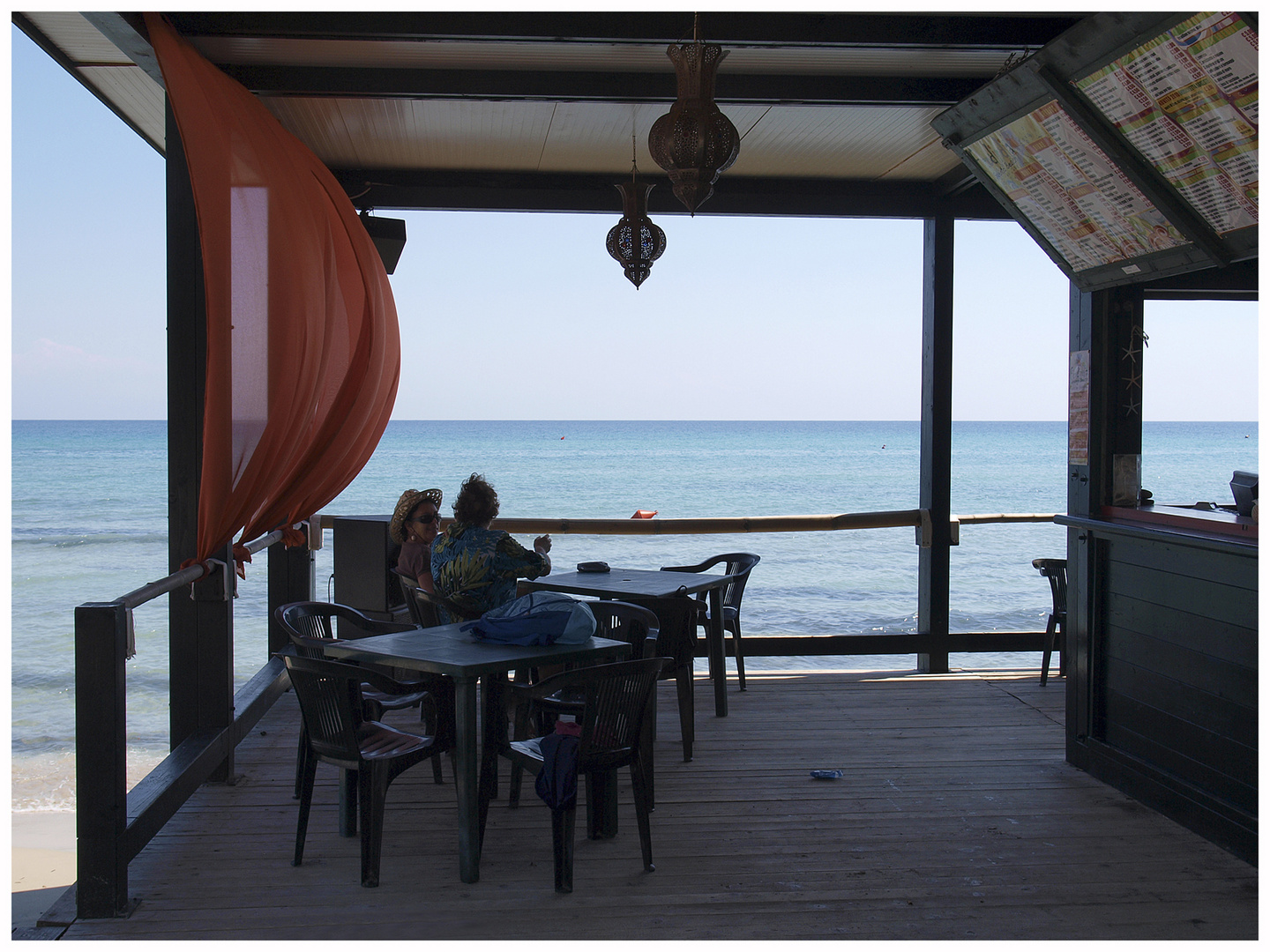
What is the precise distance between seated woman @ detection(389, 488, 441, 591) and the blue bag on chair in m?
1.31

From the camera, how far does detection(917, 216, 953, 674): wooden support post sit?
5.67 m

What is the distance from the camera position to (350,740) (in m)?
2.86

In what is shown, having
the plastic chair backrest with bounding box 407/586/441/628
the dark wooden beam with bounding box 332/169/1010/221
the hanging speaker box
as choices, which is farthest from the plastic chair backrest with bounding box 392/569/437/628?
the dark wooden beam with bounding box 332/169/1010/221

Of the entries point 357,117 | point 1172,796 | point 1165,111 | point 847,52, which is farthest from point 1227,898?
point 357,117

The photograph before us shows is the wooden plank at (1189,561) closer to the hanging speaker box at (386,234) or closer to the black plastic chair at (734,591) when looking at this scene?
the black plastic chair at (734,591)

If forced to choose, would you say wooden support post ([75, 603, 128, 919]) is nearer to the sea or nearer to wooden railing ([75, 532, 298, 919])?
wooden railing ([75, 532, 298, 919])

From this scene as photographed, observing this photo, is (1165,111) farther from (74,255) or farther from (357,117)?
(74,255)

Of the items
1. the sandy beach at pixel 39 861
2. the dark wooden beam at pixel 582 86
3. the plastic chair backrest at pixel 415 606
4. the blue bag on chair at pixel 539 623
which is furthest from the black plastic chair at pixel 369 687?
the dark wooden beam at pixel 582 86

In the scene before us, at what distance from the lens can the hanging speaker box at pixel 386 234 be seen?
17.9 feet

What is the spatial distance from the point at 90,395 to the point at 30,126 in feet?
29.7

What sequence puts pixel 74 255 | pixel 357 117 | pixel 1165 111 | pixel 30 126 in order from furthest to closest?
pixel 74 255
pixel 30 126
pixel 357 117
pixel 1165 111

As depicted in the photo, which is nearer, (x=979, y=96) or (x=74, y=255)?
(x=979, y=96)

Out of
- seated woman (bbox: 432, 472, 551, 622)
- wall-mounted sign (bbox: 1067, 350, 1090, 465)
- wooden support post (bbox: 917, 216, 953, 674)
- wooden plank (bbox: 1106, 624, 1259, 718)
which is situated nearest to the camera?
wooden plank (bbox: 1106, 624, 1259, 718)

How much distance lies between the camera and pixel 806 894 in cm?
281
